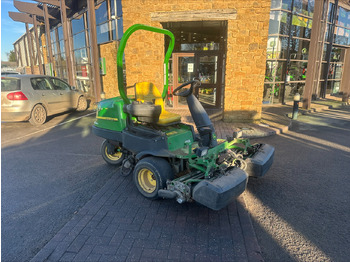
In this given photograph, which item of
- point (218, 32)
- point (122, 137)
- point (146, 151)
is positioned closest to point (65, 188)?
point (122, 137)

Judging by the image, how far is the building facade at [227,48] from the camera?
746 centimetres

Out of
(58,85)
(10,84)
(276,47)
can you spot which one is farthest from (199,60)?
(10,84)

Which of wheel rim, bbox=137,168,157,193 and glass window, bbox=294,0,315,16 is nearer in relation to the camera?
wheel rim, bbox=137,168,157,193

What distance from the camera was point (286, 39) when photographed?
1145 cm

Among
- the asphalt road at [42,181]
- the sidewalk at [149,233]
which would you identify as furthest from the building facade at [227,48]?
the sidewalk at [149,233]

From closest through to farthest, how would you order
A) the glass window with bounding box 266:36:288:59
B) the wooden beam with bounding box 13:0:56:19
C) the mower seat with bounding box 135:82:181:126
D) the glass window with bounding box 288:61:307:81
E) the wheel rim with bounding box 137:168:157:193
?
the wheel rim with bounding box 137:168:157:193, the mower seat with bounding box 135:82:181:126, the glass window with bounding box 266:36:288:59, the glass window with bounding box 288:61:307:81, the wooden beam with bounding box 13:0:56:19

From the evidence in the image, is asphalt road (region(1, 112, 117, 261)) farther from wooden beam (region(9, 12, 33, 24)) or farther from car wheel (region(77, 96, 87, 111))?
wooden beam (region(9, 12, 33, 24))

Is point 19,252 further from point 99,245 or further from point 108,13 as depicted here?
point 108,13

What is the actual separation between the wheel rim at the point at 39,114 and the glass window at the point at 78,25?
997cm

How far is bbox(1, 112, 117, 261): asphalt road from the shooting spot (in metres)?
2.85

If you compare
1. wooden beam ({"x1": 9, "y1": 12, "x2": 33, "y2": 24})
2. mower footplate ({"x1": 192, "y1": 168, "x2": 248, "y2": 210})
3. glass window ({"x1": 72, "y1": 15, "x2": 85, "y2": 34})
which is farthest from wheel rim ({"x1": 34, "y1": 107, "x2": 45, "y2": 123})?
wooden beam ({"x1": 9, "y1": 12, "x2": 33, "y2": 24})

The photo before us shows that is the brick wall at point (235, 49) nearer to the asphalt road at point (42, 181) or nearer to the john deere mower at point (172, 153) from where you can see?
the asphalt road at point (42, 181)

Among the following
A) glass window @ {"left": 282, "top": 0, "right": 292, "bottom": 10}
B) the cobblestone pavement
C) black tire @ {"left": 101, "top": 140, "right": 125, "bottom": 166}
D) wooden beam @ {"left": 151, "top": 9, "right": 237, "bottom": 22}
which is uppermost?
glass window @ {"left": 282, "top": 0, "right": 292, "bottom": 10}

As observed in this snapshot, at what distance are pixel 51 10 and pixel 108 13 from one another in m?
10.2
